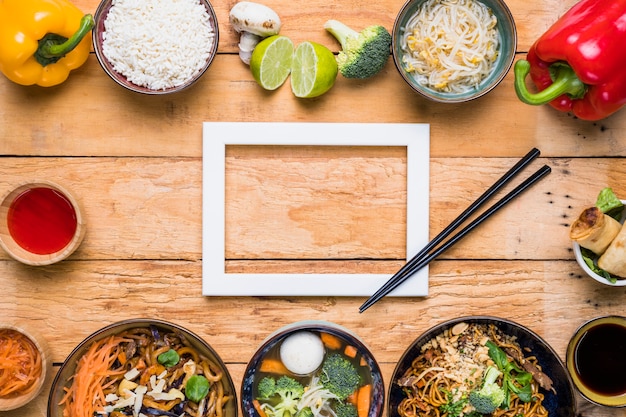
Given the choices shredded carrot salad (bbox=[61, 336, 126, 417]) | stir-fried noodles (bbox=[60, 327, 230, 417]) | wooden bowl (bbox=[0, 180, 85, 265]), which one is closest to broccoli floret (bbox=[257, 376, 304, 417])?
stir-fried noodles (bbox=[60, 327, 230, 417])

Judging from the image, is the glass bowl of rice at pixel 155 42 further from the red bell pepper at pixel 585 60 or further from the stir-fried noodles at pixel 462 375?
the stir-fried noodles at pixel 462 375

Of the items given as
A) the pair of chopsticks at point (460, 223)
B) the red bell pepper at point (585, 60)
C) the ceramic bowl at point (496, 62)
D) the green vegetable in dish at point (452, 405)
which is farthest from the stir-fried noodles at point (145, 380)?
the red bell pepper at point (585, 60)

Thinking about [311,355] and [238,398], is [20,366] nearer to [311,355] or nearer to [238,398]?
[238,398]

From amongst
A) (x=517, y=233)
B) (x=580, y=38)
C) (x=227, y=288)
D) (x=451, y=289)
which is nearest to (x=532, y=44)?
(x=580, y=38)

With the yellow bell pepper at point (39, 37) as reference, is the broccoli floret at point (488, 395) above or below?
→ below

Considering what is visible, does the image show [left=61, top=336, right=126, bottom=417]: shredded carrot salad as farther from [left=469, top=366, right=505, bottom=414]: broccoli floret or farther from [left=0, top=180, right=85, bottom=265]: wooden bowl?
[left=469, top=366, right=505, bottom=414]: broccoli floret

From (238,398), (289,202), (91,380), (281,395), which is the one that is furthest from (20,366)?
(289,202)
